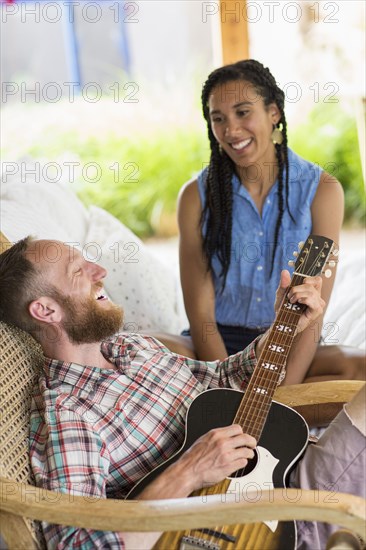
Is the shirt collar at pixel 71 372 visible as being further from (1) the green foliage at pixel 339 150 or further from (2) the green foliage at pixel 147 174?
(1) the green foliage at pixel 339 150

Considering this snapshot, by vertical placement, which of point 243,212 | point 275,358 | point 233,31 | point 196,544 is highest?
point 233,31

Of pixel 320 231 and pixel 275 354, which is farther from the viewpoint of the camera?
pixel 320 231

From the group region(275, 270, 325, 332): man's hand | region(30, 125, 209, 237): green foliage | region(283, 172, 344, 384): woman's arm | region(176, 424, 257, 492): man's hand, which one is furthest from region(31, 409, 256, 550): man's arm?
region(30, 125, 209, 237): green foliage

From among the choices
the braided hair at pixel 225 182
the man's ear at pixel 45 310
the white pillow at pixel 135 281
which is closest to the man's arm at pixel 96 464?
the man's ear at pixel 45 310

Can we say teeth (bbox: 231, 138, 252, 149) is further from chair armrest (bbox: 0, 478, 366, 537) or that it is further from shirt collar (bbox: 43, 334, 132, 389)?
chair armrest (bbox: 0, 478, 366, 537)

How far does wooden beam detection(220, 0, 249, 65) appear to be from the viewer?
4156 millimetres

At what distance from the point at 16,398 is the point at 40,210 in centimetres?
106

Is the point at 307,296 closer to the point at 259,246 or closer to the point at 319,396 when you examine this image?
the point at 319,396

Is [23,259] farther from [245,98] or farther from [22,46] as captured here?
[22,46]

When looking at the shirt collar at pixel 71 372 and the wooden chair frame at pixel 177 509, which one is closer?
the wooden chair frame at pixel 177 509

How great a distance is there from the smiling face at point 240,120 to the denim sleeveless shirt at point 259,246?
10 cm

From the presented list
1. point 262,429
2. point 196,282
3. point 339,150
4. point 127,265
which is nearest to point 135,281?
point 127,265

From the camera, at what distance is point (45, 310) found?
1725 mm

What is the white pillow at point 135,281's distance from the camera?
2561 millimetres
